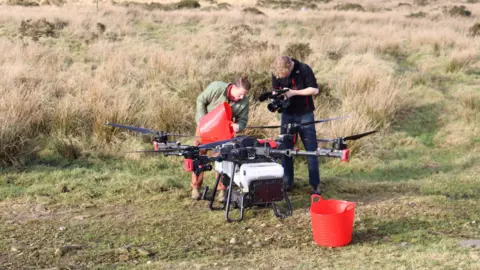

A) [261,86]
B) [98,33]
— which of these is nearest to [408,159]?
[261,86]

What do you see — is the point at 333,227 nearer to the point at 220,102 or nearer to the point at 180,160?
the point at 220,102

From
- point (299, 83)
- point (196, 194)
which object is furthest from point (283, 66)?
point (196, 194)

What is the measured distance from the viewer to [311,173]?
654cm

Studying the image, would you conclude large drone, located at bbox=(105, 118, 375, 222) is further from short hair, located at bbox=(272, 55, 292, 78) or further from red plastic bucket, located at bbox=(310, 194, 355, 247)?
short hair, located at bbox=(272, 55, 292, 78)

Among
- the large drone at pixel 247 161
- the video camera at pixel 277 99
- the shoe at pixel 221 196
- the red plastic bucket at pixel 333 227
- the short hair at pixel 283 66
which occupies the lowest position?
the shoe at pixel 221 196

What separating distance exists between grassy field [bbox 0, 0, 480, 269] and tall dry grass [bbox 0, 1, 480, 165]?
0.12 feet

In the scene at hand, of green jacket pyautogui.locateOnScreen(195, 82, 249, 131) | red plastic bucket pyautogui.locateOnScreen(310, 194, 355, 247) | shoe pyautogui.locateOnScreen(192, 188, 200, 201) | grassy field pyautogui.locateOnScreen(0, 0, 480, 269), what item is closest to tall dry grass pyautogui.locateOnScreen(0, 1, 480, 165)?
grassy field pyautogui.locateOnScreen(0, 0, 480, 269)

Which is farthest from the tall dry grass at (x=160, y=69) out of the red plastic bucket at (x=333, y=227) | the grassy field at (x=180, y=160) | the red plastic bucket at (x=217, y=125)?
the red plastic bucket at (x=333, y=227)

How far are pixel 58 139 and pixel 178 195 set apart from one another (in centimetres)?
235

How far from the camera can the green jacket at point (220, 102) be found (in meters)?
6.08

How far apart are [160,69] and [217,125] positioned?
257 inches

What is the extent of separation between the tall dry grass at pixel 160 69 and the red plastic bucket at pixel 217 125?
2.71 meters

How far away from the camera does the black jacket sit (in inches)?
246

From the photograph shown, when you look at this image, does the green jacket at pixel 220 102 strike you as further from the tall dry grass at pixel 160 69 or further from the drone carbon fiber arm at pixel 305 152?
the tall dry grass at pixel 160 69
